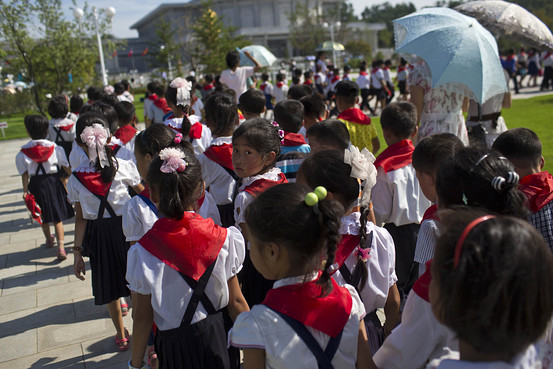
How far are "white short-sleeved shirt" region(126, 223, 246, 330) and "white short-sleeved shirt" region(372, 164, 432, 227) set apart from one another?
1.31 metres

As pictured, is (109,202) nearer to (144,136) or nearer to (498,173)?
(144,136)

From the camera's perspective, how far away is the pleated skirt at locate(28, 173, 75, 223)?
18.6 feet

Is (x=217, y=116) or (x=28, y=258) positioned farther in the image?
(x=28, y=258)

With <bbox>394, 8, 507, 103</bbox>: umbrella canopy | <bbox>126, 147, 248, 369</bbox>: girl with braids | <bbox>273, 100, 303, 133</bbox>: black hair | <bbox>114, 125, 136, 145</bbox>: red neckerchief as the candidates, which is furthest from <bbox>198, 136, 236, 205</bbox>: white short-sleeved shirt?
<bbox>114, 125, 136, 145</bbox>: red neckerchief

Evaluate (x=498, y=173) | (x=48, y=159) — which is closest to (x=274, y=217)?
(x=498, y=173)

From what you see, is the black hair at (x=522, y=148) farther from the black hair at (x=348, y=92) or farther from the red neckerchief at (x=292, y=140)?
the black hair at (x=348, y=92)

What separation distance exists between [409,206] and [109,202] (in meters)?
2.18

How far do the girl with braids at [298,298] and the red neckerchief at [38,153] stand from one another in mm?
4757

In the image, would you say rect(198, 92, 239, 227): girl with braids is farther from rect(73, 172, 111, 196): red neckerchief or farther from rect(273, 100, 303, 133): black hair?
rect(73, 172, 111, 196): red neckerchief

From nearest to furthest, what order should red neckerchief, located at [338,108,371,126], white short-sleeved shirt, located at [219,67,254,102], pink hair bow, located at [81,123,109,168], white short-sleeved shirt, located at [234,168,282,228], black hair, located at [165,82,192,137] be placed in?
white short-sleeved shirt, located at [234,168,282,228]
pink hair bow, located at [81,123,109,168]
black hair, located at [165,82,192,137]
red neckerchief, located at [338,108,371,126]
white short-sleeved shirt, located at [219,67,254,102]

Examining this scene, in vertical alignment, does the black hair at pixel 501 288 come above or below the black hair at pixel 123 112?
below

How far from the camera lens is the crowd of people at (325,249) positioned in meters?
1.17

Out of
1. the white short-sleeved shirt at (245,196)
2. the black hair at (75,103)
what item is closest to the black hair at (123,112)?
the black hair at (75,103)

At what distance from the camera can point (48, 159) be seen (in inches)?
222
